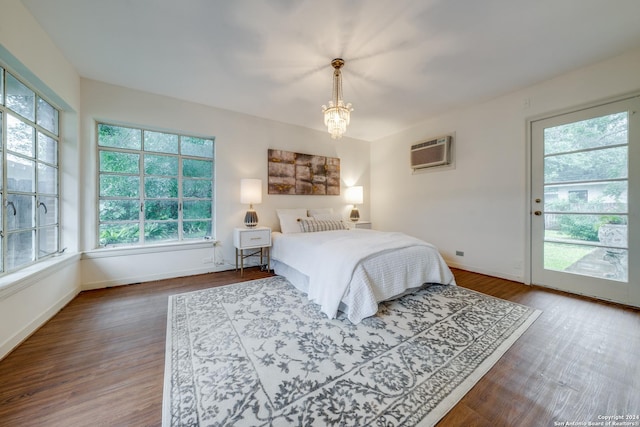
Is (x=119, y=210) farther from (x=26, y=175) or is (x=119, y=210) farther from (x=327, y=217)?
(x=327, y=217)

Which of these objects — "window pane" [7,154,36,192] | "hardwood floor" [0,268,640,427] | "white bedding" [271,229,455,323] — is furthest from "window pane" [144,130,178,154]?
"white bedding" [271,229,455,323]

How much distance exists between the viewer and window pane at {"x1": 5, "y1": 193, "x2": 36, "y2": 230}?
1.92m

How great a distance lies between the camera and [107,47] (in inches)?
89.4

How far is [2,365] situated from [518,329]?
3.88 meters

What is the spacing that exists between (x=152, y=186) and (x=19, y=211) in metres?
1.36

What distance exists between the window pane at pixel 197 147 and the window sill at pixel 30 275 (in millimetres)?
1929

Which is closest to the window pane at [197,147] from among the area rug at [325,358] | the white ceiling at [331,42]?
the white ceiling at [331,42]

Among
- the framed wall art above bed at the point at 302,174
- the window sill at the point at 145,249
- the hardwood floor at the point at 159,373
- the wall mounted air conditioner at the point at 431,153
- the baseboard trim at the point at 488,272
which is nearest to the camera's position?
the hardwood floor at the point at 159,373

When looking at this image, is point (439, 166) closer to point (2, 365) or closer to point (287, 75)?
point (287, 75)

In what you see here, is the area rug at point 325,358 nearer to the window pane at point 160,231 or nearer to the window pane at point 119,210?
the window pane at point 160,231

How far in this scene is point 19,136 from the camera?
2.04 metres

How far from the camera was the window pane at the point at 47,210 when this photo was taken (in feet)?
7.64

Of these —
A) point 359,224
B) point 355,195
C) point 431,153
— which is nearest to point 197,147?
point 355,195

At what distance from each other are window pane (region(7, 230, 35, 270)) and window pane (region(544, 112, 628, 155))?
18.7 ft
